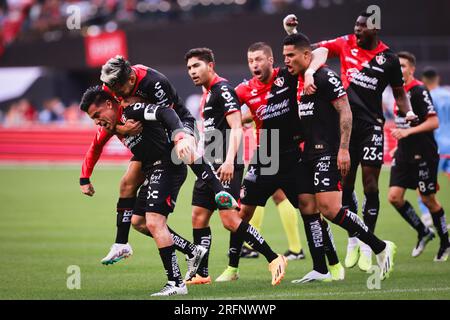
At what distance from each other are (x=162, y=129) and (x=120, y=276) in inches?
90.0

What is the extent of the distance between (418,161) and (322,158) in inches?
134

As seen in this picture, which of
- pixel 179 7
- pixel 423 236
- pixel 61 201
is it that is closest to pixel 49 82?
pixel 179 7

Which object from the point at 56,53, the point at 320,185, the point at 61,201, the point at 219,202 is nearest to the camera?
the point at 219,202

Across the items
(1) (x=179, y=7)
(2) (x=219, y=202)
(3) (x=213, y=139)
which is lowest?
(2) (x=219, y=202)

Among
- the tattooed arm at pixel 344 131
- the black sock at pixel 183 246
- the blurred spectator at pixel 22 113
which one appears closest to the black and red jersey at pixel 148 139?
the black sock at pixel 183 246

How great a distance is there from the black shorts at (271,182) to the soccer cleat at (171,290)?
1.72 meters

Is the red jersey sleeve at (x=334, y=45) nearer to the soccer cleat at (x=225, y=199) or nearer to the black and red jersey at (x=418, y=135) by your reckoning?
the black and red jersey at (x=418, y=135)

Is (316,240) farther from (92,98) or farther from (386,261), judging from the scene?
(92,98)

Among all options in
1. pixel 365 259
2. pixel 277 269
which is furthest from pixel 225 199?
pixel 365 259

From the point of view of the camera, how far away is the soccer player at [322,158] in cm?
1003

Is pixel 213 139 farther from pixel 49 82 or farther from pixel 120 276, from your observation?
pixel 49 82

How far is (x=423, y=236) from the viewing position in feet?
41.7

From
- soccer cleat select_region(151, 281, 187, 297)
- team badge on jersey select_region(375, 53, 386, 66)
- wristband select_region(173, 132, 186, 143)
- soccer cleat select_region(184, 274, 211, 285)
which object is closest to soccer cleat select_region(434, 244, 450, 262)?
team badge on jersey select_region(375, 53, 386, 66)

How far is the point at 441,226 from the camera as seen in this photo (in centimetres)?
1264
